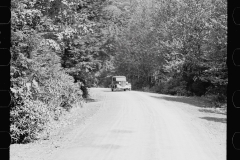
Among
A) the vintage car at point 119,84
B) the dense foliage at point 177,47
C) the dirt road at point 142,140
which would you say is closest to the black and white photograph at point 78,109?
the dirt road at point 142,140

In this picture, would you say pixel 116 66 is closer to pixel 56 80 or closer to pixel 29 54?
pixel 56 80

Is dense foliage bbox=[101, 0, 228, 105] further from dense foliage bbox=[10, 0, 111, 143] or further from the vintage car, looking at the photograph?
dense foliage bbox=[10, 0, 111, 143]

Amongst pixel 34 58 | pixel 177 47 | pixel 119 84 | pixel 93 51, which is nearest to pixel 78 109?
pixel 93 51

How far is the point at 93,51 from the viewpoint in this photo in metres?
25.5

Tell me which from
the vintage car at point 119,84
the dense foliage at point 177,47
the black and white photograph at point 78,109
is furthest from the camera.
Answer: the vintage car at point 119,84

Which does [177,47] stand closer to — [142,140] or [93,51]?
[93,51]

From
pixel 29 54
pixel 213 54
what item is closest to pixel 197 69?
pixel 213 54

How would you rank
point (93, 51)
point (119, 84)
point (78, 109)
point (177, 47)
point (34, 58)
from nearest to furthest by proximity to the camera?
point (34, 58)
point (78, 109)
point (93, 51)
point (177, 47)
point (119, 84)

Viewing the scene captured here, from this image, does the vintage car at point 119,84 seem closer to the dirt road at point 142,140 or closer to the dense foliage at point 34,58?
the dirt road at point 142,140

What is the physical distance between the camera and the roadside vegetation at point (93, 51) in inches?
440

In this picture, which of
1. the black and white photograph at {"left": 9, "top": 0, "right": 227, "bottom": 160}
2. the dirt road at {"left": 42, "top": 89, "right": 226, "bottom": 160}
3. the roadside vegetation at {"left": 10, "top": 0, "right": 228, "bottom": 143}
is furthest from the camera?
the roadside vegetation at {"left": 10, "top": 0, "right": 228, "bottom": 143}

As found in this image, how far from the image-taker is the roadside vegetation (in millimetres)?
11172

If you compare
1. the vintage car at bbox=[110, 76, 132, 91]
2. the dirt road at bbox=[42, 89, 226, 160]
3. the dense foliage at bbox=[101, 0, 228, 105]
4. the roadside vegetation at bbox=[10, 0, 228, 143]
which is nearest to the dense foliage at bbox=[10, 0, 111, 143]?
the roadside vegetation at bbox=[10, 0, 228, 143]
